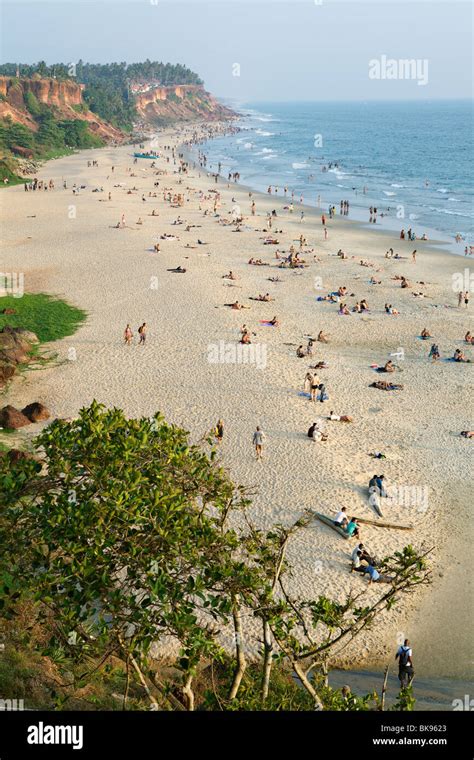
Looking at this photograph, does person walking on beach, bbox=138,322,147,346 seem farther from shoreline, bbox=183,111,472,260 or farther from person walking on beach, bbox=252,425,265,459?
shoreline, bbox=183,111,472,260

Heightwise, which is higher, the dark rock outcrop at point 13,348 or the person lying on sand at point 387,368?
the dark rock outcrop at point 13,348

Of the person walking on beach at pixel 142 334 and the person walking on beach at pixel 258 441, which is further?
the person walking on beach at pixel 142 334

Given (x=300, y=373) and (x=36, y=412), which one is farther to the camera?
(x=300, y=373)

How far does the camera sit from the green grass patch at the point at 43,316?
102ft

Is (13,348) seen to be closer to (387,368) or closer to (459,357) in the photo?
(387,368)

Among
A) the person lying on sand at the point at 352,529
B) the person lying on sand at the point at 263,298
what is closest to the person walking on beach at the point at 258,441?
the person lying on sand at the point at 352,529

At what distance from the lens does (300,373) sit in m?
27.2

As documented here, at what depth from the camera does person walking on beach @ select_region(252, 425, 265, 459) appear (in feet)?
66.1

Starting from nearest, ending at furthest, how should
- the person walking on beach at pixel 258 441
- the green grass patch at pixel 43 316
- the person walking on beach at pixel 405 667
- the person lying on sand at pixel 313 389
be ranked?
the person walking on beach at pixel 405 667 < the person walking on beach at pixel 258 441 < the person lying on sand at pixel 313 389 < the green grass patch at pixel 43 316

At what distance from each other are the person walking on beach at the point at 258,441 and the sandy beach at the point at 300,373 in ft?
0.91

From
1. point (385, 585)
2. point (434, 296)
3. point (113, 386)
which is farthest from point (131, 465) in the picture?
point (434, 296)

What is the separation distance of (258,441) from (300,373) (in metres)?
7.60

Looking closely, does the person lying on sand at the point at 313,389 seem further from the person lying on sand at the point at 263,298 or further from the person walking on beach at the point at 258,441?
the person lying on sand at the point at 263,298

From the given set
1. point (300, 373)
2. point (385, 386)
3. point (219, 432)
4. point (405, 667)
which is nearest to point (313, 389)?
point (300, 373)
